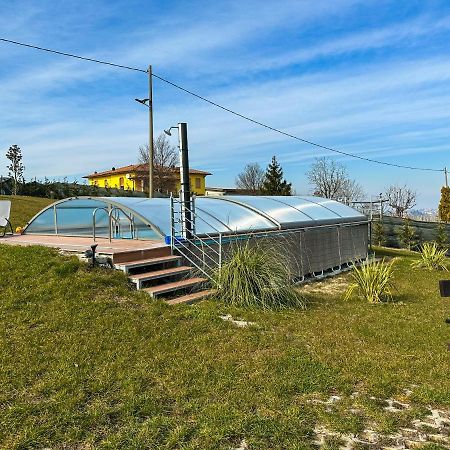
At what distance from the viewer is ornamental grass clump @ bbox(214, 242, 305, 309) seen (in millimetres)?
6520

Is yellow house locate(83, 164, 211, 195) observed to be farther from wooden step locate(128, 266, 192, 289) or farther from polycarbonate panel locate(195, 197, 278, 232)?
wooden step locate(128, 266, 192, 289)

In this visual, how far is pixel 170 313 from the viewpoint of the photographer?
18.5ft

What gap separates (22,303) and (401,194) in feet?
140

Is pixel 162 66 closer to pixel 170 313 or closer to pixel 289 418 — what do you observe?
pixel 170 313

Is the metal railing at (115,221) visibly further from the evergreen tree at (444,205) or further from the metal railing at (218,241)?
the evergreen tree at (444,205)

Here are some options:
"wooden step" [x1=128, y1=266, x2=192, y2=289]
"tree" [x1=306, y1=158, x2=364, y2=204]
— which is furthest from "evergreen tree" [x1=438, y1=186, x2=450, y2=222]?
"wooden step" [x1=128, y1=266, x2=192, y2=289]

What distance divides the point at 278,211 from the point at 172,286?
5.06m

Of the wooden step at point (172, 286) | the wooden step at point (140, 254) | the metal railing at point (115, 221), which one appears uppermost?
the metal railing at point (115, 221)

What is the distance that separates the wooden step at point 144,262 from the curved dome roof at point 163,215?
27.2 inches

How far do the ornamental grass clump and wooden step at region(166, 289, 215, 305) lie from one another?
18 centimetres

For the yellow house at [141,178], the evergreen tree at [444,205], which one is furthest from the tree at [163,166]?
the evergreen tree at [444,205]

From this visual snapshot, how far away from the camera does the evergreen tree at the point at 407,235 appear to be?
59.3 feet

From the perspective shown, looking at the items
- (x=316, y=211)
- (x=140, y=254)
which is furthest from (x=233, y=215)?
(x=316, y=211)

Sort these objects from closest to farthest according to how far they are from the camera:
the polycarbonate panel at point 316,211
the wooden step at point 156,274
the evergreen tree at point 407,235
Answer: the wooden step at point 156,274, the polycarbonate panel at point 316,211, the evergreen tree at point 407,235
